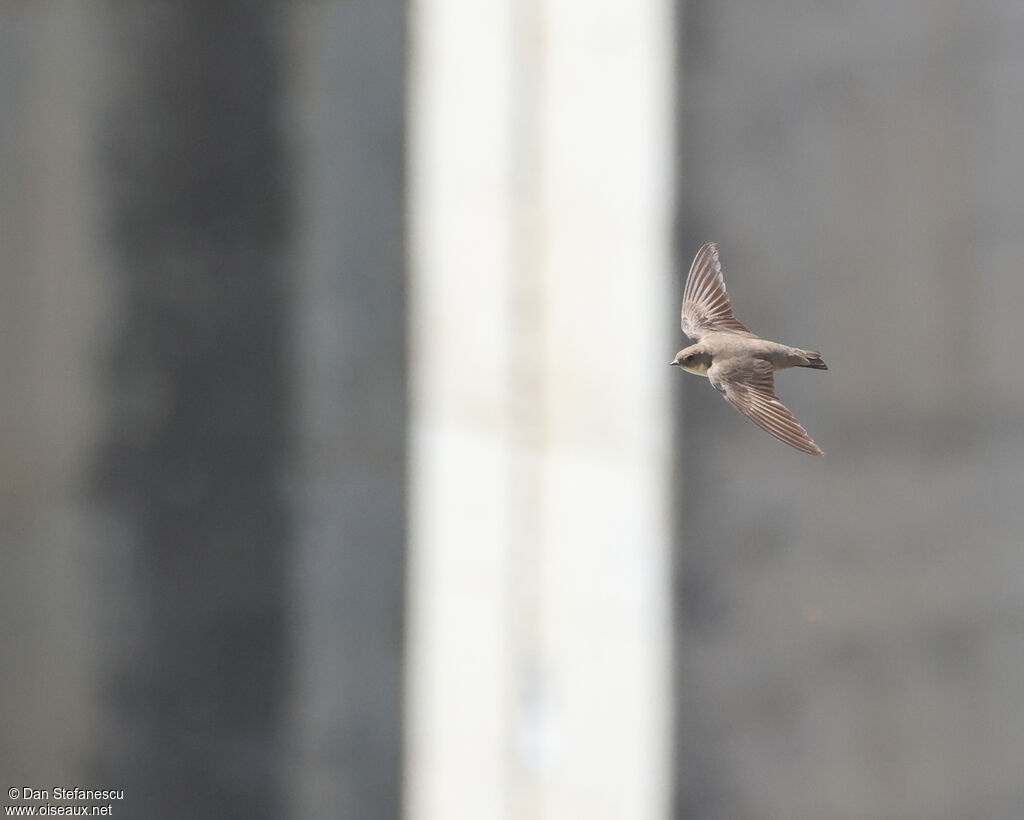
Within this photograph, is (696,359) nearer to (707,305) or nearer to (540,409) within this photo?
(707,305)

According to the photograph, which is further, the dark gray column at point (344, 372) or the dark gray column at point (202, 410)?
the dark gray column at point (344, 372)

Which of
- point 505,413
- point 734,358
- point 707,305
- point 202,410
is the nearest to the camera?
point 734,358

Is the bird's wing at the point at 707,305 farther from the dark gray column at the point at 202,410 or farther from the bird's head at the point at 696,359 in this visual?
the dark gray column at the point at 202,410

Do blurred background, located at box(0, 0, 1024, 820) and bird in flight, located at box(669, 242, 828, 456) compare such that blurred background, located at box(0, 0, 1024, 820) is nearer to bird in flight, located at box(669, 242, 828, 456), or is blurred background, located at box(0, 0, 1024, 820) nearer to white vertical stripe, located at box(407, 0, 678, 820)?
white vertical stripe, located at box(407, 0, 678, 820)

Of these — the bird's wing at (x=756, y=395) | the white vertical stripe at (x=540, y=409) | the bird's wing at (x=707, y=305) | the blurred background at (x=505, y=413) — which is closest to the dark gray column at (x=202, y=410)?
the blurred background at (x=505, y=413)

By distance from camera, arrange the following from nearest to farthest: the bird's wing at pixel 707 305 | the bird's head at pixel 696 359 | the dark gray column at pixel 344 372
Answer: the bird's head at pixel 696 359, the bird's wing at pixel 707 305, the dark gray column at pixel 344 372

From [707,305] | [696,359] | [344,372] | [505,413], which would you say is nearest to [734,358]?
[696,359]

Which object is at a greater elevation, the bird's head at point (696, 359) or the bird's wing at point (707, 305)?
the bird's wing at point (707, 305)

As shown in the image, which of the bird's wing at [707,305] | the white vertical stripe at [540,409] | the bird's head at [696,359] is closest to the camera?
the bird's head at [696,359]

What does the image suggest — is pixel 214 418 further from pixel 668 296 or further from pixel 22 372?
pixel 668 296
